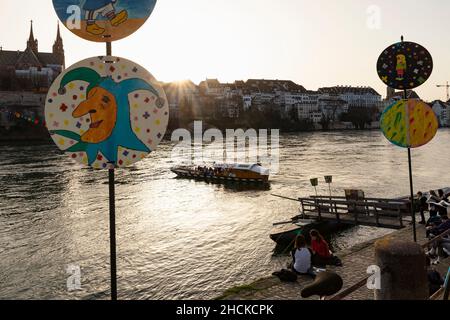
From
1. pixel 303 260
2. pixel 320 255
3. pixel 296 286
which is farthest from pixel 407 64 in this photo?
pixel 320 255

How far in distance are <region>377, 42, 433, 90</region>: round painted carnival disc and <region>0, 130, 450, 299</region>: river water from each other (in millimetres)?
9161

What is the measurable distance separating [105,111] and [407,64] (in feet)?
22.9

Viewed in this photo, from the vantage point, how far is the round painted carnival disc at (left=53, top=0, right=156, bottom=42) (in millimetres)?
3260

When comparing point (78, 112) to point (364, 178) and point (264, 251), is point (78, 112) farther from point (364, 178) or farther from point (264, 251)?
point (364, 178)

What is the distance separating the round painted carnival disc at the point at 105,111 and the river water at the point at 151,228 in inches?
438

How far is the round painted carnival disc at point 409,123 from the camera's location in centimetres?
779

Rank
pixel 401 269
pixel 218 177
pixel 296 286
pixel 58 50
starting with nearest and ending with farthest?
1. pixel 401 269
2. pixel 296 286
3. pixel 218 177
4. pixel 58 50

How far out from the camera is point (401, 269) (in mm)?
4934

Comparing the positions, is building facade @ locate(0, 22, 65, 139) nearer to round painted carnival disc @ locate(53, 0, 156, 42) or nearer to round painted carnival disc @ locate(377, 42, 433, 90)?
round painted carnival disc @ locate(377, 42, 433, 90)

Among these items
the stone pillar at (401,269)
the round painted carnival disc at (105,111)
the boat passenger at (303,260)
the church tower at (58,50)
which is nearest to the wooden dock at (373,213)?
the boat passenger at (303,260)

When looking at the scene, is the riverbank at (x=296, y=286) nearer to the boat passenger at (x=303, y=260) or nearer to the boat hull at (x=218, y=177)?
the boat passenger at (x=303, y=260)

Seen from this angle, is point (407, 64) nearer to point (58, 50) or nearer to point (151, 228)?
point (151, 228)

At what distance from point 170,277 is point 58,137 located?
43.3 feet
